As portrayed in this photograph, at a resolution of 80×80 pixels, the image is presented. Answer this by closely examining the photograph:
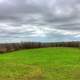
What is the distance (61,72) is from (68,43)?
2655 cm

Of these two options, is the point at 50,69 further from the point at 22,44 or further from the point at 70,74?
the point at 22,44

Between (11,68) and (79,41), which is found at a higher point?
(79,41)

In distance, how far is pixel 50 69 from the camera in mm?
17562

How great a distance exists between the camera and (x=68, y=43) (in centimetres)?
4272

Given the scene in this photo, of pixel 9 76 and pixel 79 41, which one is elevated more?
pixel 79 41

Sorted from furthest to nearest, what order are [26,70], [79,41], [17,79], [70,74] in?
1. [79,41]
2. [26,70]
3. [70,74]
4. [17,79]

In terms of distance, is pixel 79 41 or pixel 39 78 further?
pixel 79 41

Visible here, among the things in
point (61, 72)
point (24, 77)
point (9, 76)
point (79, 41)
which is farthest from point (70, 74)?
point (79, 41)

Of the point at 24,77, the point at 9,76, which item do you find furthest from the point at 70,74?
the point at 9,76

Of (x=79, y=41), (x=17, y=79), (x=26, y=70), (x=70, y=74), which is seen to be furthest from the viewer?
(x=79, y=41)

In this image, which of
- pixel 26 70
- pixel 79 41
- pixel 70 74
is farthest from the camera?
pixel 79 41

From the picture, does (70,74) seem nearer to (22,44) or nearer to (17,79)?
(17,79)

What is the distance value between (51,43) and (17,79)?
29.5m

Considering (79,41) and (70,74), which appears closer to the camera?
(70,74)
